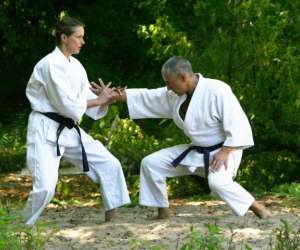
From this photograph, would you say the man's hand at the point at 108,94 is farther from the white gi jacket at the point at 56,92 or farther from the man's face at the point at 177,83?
the man's face at the point at 177,83

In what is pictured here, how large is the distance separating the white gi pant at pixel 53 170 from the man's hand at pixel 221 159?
0.82 metres

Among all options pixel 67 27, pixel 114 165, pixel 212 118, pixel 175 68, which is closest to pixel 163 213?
pixel 114 165

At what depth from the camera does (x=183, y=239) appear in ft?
15.5

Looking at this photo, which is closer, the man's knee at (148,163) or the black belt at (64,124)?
the black belt at (64,124)

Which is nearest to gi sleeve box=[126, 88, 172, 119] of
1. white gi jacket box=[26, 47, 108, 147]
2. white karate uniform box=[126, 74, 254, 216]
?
white karate uniform box=[126, 74, 254, 216]

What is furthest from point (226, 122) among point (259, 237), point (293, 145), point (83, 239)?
point (293, 145)

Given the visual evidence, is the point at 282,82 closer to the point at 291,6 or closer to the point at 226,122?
the point at 291,6

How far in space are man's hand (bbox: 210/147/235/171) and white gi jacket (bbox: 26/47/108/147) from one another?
109cm

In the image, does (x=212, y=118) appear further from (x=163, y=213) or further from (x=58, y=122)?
(x=58, y=122)

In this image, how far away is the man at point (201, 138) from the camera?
5391 millimetres

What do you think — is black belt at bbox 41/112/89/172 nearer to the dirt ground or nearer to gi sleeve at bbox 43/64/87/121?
gi sleeve at bbox 43/64/87/121

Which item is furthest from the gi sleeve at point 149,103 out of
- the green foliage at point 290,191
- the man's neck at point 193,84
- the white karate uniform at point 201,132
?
the green foliage at point 290,191

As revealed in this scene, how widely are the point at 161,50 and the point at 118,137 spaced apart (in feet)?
4.27

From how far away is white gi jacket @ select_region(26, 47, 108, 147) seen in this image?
5.43 m
